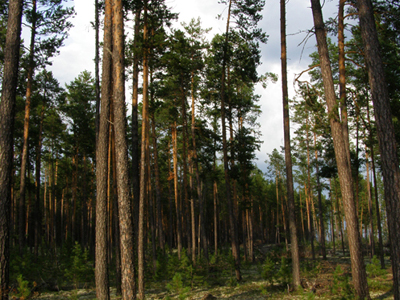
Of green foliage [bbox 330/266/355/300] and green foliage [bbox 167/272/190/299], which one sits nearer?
green foliage [bbox 167/272/190/299]

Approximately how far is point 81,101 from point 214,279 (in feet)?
61.2

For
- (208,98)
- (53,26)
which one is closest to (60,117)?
(53,26)

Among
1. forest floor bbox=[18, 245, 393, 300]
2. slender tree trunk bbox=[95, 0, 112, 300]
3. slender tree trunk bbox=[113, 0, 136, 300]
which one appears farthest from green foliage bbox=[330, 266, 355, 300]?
slender tree trunk bbox=[95, 0, 112, 300]

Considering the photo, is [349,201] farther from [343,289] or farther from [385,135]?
[385,135]

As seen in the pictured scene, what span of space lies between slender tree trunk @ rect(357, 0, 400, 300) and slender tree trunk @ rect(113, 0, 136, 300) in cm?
552

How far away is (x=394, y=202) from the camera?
543 cm

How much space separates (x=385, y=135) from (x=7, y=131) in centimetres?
826

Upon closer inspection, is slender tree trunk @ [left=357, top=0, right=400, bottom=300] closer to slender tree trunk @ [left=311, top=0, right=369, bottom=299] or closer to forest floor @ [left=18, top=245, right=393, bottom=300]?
slender tree trunk @ [left=311, top=0, right=369, bottom=299]

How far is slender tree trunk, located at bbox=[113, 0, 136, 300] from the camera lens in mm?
6812

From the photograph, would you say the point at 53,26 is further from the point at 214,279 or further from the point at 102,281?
the point at 214,279

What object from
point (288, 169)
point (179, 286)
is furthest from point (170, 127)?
point (179, 286)

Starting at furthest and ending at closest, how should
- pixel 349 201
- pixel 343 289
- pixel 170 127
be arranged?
1. pixel 170 127
2. pixel 343 289
3. pixel 349 201

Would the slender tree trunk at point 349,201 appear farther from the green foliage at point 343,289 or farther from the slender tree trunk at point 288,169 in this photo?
the slender tree trunk at point 288,169

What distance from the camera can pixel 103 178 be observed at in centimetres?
817
